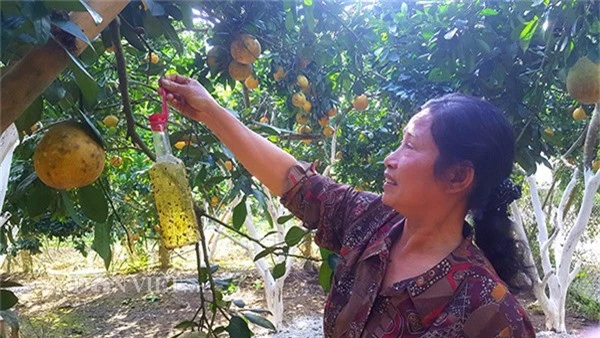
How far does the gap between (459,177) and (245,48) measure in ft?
2.68

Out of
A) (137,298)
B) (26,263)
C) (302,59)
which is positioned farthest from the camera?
(26,263)

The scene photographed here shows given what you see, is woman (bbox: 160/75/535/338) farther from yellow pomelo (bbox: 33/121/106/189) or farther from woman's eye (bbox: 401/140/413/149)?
yellow pomelo (bbox: 33/121/106/189)

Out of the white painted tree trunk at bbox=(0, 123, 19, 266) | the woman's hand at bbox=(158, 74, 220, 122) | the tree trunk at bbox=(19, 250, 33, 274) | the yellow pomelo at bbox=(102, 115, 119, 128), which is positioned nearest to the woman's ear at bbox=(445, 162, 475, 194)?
the woman's hand at bbox=(158, 74, 220, 122)

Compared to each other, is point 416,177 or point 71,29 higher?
point 71,29

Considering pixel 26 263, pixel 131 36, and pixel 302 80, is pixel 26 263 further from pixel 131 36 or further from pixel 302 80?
pixel 131 36

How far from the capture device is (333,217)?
1.00 metres

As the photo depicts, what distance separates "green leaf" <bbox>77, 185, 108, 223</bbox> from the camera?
0.94 metres

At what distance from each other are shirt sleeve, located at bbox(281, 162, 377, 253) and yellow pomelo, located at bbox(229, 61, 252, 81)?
0.60 metres

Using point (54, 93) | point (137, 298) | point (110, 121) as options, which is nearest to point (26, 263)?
point (137, 298)

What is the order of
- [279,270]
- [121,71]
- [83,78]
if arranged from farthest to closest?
[279,270] < [121,71] < [83,78]

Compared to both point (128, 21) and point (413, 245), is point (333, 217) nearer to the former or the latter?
point (413, 245)

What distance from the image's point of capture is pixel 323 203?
1.00 metres

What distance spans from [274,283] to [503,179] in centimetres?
436

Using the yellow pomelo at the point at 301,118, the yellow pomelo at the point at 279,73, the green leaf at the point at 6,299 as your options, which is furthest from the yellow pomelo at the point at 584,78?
the green leaf at the point at 6,299
